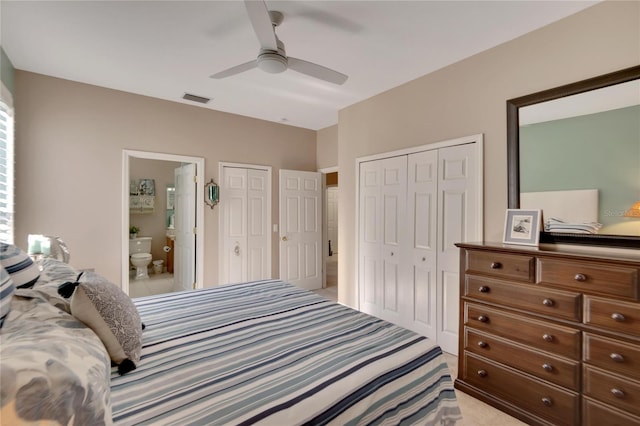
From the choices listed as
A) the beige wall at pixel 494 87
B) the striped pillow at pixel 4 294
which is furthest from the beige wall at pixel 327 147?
the striped pillow at pixel 4 294

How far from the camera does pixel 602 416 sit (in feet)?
5.23

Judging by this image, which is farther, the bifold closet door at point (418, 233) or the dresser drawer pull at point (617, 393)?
the bifold closet door at point (418, 233)

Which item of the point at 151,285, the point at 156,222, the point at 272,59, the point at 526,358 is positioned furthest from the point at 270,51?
the point at 156,222

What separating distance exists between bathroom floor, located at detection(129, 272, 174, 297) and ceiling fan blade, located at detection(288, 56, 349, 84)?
424cm

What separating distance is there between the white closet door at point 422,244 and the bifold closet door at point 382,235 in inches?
4.0

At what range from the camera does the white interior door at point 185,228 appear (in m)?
4.08

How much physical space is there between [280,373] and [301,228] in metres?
3.84

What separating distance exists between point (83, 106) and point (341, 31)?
9.93 ft

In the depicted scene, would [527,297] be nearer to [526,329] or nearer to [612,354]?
[526,329]

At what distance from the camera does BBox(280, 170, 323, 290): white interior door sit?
4.80m

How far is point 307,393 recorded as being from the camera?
1054 mm

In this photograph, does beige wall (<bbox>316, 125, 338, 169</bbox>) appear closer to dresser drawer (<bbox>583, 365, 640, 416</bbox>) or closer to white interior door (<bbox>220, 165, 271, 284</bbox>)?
white interior door (<bbox>220, 165, 271, 284</bbox>)

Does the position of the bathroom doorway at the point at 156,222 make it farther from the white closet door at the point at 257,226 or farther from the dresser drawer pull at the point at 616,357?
the dresser drawer pull at the point at 616,357

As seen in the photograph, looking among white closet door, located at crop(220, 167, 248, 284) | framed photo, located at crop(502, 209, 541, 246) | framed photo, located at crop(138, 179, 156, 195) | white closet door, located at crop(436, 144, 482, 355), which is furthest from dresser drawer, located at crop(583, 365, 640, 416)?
framed photo, located at crop(138, 179, 156, 195)
